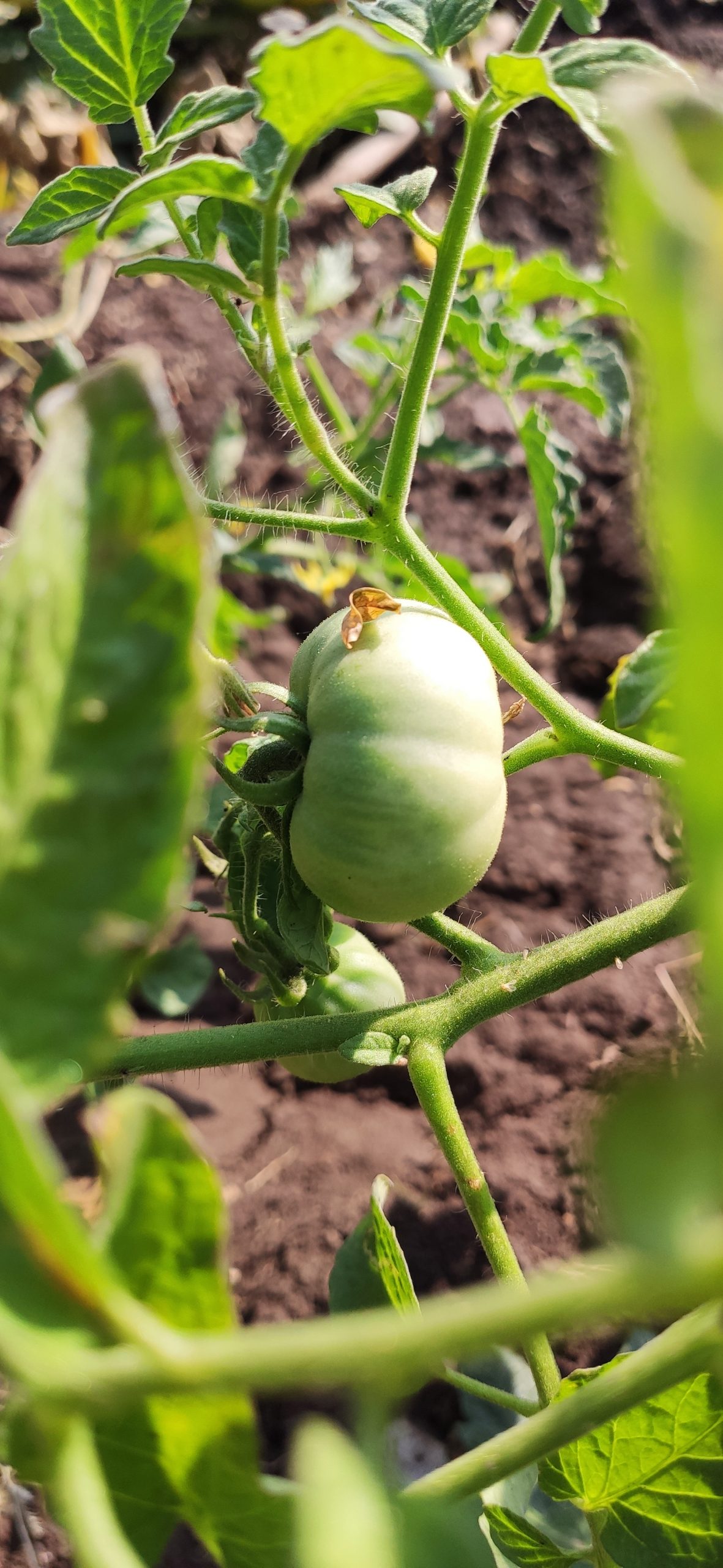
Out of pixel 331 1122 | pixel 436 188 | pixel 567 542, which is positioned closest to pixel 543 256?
pixel 567 542

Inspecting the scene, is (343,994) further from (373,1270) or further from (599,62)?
(599,62)

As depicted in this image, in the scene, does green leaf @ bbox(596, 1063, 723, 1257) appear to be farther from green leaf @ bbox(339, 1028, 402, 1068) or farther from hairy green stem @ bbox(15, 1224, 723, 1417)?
green leaf @ bbox(339, 1028, 402, 1068)

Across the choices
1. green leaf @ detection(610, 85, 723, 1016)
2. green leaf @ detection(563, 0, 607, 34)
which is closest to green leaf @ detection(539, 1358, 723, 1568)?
green leaf @ detection(610, 85, 723, 1016)

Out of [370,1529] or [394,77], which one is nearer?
[370,1529]

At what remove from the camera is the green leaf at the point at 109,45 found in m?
0.77

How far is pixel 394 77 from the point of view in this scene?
0.51 metres

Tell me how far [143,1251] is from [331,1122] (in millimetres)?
1186

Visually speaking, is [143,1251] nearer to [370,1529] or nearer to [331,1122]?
[370,1529]

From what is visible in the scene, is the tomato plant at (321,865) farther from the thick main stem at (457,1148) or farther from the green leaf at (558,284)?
the green leaf at (558,284)

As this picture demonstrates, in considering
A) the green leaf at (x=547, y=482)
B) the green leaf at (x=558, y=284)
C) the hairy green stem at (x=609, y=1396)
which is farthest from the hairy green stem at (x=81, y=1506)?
the green leaf at (x=558, y=284)

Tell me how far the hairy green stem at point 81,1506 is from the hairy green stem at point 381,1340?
0.02 metres

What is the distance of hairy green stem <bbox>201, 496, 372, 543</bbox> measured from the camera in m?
0.83

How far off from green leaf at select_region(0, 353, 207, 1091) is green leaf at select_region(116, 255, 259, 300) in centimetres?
37

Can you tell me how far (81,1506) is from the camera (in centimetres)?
30
